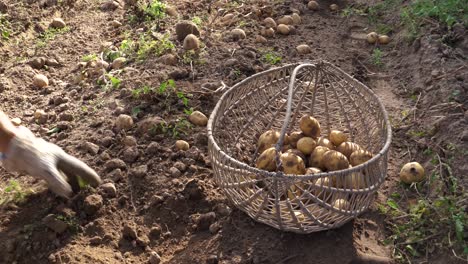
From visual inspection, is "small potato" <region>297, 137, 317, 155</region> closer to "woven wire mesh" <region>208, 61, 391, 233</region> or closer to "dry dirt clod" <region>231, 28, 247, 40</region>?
"woven wire mesh" <region>208, 61, 391, 233</region>

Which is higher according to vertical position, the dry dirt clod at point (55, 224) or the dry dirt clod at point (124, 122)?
the dry dirt clod at point (124, 122)

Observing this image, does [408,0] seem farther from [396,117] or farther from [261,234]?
[261,234]

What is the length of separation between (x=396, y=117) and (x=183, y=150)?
1317 millimetres

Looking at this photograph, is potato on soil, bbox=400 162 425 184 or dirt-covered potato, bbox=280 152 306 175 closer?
dirt-covered potato, bbox=280 152 306 175

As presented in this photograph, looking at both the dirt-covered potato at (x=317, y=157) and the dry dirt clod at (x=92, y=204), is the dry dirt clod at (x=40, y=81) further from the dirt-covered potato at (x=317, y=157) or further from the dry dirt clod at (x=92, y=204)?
the dirt-covered potato at (x=317, y=157)

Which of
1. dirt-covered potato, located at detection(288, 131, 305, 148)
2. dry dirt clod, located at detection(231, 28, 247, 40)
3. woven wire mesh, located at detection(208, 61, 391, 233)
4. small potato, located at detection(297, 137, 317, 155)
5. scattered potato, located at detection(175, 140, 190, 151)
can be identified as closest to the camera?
woven wire mesh, located at detection(208, 61, 391, 233)

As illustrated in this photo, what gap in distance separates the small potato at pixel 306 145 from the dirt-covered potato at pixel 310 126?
51mm

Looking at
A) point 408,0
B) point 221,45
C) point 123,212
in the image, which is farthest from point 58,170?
point 408,0

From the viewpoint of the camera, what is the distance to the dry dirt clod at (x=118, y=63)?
4.01 meters

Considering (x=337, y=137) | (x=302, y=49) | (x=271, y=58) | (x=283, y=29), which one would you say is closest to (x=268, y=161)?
(x=337, y=137)

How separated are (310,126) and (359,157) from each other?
32cm

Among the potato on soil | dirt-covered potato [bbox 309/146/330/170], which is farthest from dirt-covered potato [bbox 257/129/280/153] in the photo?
the potato on soil

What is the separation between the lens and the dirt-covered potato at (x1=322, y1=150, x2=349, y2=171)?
2764 mm

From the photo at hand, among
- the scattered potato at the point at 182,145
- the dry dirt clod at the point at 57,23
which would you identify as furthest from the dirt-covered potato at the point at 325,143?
the dry dirt clod at the point at 57,23
